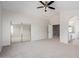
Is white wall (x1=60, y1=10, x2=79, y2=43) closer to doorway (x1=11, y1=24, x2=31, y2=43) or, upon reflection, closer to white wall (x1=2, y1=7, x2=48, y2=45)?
white wall (x1=2, y1=7, x2=48, y2=45)

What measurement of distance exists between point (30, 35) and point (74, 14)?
157 inches

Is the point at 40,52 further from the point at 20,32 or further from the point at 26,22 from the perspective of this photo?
the point at 26,22

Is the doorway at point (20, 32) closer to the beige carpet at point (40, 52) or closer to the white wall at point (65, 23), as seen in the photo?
the beige carpet at point (40, 52)

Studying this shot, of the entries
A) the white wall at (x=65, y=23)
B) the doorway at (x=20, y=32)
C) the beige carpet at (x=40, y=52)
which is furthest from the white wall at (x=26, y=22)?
the white wall at (x=65, y=23)

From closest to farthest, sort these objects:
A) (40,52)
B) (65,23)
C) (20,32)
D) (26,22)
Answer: (40,52)
(65,23)
(20,32)
(26,22)

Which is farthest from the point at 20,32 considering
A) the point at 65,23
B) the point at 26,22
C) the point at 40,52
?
the point at 40,52

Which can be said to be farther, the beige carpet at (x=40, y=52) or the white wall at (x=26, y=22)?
the white wall at (x=26, y=22)

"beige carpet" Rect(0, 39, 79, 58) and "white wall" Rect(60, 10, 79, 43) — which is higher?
"white wall" Rect(60, 10, 79, 43)

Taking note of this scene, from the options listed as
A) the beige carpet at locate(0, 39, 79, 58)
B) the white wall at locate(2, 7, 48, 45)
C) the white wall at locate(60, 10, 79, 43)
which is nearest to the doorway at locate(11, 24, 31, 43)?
the white wall at locate(2, 7, 48, 45)

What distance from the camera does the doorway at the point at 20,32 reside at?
7510mm

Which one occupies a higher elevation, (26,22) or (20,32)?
(26,22)

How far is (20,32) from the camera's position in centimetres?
795

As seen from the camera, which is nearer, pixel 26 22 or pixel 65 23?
pixel 65 23

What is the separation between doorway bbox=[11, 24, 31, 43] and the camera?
7.51m
